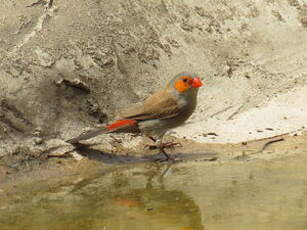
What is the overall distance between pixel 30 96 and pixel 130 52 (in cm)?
166

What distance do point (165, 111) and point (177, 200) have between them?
1.51 metres

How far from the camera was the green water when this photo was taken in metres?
5.10

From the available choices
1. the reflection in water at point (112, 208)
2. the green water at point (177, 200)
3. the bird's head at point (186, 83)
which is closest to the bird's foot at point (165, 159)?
the green water at point (177, 200)

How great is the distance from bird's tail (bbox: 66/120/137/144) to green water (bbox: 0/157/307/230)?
408mm

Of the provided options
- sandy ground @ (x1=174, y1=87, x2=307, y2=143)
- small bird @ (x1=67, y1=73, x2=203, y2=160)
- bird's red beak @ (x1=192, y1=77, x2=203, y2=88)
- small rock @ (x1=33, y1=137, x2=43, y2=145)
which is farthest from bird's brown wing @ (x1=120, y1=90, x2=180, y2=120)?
small rock @ (x1=33, y1=137, x2=43, y2=145)

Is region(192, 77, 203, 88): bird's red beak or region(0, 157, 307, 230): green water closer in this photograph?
region(0, 157, 307, 230): green water

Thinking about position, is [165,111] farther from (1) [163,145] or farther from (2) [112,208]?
(2) [112,208]

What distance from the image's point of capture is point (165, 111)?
7027 millimetres

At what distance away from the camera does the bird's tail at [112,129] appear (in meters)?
6.88

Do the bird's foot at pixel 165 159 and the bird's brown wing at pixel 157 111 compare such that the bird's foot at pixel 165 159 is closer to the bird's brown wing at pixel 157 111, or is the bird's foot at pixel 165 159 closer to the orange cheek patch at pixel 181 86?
the bird's brown wing at pixel 157 111

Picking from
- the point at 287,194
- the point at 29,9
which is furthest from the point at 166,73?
the point at 287,194

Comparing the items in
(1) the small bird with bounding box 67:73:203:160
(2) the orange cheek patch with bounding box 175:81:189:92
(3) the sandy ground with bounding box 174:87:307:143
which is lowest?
(3) the sandy ground with bounding box 174:87:307:143

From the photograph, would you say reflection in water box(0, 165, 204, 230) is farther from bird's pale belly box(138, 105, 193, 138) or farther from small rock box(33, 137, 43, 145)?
small rock box(33, 137, 43, 145)

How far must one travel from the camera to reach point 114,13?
8680 millimetres
